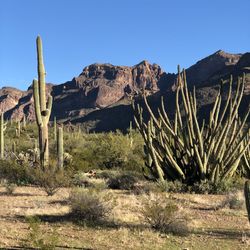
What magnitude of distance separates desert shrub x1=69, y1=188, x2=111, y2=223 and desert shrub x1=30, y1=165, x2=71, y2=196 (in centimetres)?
398

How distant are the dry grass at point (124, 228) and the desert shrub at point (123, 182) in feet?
10.9

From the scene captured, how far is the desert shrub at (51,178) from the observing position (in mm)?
13797

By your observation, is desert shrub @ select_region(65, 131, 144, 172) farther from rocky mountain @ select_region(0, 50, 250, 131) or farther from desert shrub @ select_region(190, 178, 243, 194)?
rocky mountain @ select_region(0, 50, 250, 131)

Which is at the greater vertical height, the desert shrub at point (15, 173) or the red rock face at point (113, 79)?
the red rock face at point (113, 79)

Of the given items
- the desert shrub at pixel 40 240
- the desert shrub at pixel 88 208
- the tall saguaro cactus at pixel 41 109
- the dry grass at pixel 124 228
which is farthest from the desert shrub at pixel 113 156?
the desert shrub at pixel 40 240

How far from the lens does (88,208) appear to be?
30.9 ft

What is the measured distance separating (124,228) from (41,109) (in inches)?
345

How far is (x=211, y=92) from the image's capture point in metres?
72.1

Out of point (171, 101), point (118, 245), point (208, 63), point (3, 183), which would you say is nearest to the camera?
point (118, 245)

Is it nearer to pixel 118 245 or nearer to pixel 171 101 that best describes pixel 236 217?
pixel 118 245

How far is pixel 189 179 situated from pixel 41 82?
6.24 metres

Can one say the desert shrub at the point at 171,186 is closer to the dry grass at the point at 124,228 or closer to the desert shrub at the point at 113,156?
the dry grass at the point at 124,228

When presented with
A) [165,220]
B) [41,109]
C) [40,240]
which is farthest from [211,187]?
[40,240]

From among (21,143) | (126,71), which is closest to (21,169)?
(21,143)
